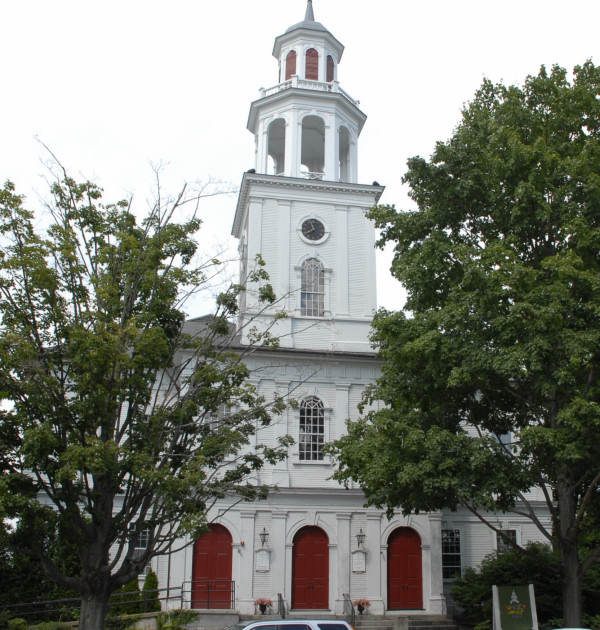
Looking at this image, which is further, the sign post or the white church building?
the white church building

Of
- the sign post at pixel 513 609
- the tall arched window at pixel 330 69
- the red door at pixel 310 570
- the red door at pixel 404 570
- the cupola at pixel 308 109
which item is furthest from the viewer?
the tall arched window at pixel 330 69

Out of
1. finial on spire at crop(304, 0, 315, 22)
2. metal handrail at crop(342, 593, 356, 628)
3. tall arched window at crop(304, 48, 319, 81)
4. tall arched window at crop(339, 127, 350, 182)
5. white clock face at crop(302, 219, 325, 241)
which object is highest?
finial on spire at crop(304, 0, 315, 22)

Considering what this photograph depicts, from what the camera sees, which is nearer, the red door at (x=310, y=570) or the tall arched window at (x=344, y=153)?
the red door at (x=310, y=570)

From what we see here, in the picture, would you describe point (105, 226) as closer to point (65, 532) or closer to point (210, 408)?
point (210, 408)

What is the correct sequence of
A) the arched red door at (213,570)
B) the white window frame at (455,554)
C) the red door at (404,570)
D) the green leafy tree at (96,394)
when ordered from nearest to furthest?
the green leafy tree at (96,394), the arched red door at (213,570), the red door at (404,570), the white window frame at (455,554)

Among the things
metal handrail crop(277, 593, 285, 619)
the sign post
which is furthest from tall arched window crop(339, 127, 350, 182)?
the sign post

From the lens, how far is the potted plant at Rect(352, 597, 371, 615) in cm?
2344

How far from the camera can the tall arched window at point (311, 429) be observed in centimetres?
2561

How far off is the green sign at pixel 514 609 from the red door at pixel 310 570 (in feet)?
29.7

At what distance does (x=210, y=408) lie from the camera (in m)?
14.5

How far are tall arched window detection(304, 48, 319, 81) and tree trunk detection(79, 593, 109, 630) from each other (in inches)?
958

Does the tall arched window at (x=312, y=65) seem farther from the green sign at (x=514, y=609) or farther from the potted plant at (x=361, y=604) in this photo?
the green sign at (x=514, y=609)

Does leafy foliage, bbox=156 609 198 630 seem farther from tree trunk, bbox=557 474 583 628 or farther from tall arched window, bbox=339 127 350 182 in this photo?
tall arched window, bbox=339 127 350 182

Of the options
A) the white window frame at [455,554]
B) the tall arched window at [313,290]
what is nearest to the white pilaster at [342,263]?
the tall arched window at [313,290]
